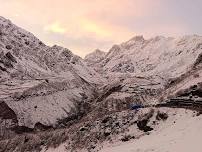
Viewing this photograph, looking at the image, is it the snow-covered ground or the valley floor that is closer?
the snow-covered ground

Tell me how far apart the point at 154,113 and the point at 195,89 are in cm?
477

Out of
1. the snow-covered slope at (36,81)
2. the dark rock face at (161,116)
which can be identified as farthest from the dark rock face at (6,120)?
the dark rock face at (161,116)

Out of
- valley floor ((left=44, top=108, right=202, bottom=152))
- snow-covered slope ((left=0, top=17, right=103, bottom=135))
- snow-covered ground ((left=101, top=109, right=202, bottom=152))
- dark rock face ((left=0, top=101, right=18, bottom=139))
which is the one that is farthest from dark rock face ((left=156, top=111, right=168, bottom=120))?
snow-covered slope ((left=0, top=17, right=103, bottom=135))

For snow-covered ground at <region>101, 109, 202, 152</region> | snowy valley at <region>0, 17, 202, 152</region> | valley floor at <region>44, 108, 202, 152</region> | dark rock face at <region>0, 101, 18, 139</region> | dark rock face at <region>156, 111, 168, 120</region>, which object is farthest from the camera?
dark rock face at <region>0, 101, 18, 139</region>

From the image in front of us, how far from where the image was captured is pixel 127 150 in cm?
3178

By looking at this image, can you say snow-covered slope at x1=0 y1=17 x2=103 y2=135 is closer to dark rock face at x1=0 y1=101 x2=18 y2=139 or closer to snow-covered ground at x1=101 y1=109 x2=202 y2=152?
dark rock face at x1=0 y1=101 x2=18 y2=139

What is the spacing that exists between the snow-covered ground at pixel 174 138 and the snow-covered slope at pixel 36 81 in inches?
2308

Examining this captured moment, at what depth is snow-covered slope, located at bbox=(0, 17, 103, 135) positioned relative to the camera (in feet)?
316

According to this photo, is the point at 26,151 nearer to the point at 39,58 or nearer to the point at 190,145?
the point at 190,145

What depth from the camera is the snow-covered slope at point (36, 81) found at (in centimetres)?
9625

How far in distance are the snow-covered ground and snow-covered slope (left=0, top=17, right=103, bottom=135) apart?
58.6 m

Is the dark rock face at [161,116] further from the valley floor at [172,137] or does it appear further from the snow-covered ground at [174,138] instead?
the snow-covered ground at [174,138]

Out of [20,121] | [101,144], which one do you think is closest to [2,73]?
[20,121]

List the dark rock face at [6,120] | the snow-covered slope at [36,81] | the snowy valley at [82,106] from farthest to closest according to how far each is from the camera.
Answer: the snow-covered slope at [36,81]
the dark rock face at [6,120]
the snowy valley at [82,106]
